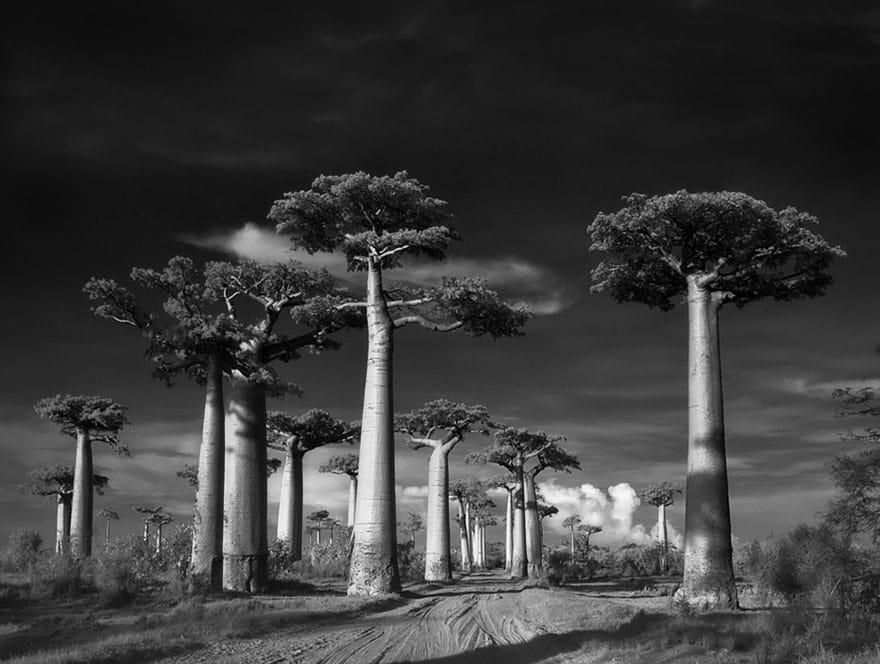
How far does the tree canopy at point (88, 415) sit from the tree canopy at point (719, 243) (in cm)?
2435

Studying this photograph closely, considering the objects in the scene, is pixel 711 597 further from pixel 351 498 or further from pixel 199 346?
pixel 351 498

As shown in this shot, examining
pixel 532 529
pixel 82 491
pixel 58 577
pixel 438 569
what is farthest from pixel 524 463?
pixel 58 577

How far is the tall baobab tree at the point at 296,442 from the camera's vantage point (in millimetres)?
39625

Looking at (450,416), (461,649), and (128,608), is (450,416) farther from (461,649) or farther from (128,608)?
(461,649)

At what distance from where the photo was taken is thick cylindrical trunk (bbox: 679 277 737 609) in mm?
18453

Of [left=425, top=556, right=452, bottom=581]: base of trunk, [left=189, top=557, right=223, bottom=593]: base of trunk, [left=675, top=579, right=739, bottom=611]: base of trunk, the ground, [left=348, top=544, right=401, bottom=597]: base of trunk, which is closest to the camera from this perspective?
the ground

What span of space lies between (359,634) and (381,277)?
12317 millimetres

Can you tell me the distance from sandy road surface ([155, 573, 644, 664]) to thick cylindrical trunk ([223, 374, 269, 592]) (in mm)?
5289

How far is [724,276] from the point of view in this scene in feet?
69.8

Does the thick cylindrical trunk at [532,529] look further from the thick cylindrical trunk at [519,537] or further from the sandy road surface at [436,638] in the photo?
the sandy road surface at [436,638]

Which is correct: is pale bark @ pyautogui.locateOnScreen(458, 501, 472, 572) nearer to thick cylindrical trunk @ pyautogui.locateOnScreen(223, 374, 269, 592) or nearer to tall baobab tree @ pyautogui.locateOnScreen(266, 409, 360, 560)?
tall baobab tree @ pyautogui.locateOnScreen(266, 409, 360, 560)

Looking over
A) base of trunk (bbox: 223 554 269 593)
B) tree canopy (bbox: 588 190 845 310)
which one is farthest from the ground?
tree canopy (bbox: 588 190 845 310)

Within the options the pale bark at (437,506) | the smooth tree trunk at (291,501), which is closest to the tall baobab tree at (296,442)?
the smooth tree trunk at (291,501)

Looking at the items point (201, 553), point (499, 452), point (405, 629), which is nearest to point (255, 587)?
point (201, 553)
